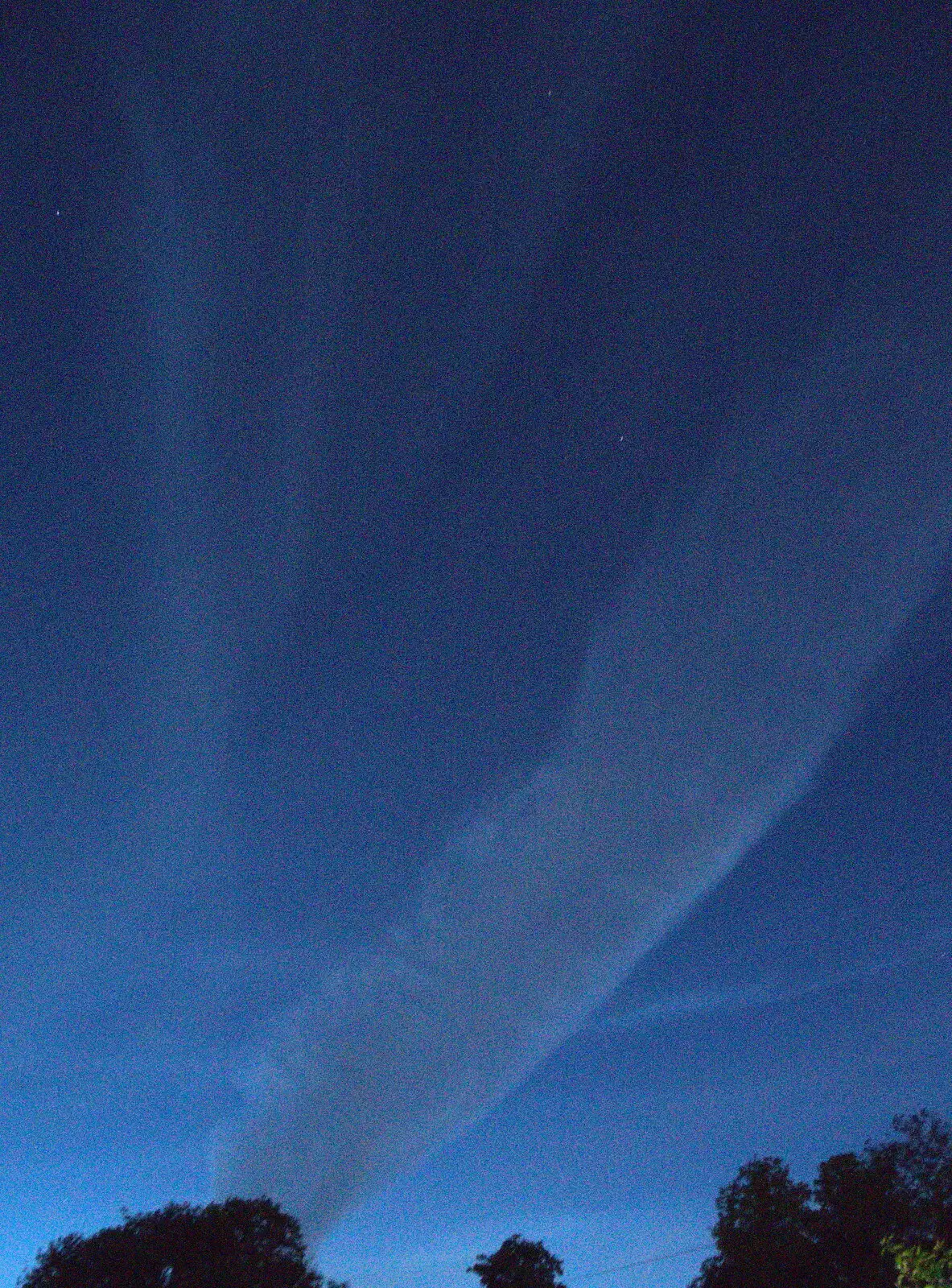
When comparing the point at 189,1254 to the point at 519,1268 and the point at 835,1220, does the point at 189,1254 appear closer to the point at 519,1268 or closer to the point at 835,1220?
the point at 519,1268

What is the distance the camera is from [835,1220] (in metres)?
57.9

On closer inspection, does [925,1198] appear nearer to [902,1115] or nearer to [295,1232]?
[902,1115]

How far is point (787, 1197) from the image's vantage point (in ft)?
195

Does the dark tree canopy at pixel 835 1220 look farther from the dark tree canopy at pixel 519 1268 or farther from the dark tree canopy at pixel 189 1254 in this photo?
the dark tree canopy at pixel 189 1254

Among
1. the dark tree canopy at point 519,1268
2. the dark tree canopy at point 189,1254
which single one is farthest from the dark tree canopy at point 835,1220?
the dark tree canopy at point 189,1254

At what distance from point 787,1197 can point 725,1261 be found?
5.36 meters

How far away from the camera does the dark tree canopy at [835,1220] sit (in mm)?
55594

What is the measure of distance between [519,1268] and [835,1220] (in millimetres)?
21335

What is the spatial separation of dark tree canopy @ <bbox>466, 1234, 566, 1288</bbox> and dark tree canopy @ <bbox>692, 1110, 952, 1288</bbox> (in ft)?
34.4

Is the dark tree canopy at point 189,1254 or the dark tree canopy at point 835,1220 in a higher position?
the dark tree canopy at point 189,1254

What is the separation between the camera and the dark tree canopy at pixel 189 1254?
211 feet

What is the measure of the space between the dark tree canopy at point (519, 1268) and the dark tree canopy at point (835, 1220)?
10.5 m

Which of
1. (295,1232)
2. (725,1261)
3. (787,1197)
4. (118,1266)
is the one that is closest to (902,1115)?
(787,1197)

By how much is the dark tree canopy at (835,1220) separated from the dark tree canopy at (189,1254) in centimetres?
2887
